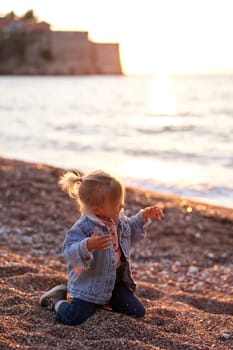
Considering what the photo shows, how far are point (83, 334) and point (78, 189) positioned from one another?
81 centimetres

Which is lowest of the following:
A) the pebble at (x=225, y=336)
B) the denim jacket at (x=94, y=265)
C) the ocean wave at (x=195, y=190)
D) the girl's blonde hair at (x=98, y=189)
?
the ocean wave at (x=195, y=190)

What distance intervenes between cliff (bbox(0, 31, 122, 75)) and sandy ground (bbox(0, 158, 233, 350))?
8473cm

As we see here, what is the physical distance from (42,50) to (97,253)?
308ft

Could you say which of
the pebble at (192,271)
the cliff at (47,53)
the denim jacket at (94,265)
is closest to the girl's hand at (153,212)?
the denim jacket at (94,265)

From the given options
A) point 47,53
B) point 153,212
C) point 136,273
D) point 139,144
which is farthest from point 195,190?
point 47,53

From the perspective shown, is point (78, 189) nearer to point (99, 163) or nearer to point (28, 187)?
point (28, 187)

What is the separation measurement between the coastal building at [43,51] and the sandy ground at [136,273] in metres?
80.1

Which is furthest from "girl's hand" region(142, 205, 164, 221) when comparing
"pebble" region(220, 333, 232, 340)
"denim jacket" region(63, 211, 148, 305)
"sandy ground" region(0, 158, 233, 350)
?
"pebble" region(220, 333, 232, 340)

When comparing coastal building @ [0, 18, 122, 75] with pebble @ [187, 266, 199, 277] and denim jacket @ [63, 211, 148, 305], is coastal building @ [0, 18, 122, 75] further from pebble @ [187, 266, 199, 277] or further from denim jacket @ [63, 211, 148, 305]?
Result: denim jacket @ [63, 211, 148, 305]

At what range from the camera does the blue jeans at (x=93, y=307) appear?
4.18m

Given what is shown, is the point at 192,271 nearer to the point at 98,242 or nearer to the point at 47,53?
the point at 98,242

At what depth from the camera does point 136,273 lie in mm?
6254

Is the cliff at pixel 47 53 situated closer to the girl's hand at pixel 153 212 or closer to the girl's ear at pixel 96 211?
the girl's hand at pixel 153 212

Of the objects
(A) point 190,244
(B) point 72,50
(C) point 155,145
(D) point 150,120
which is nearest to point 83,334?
(A) point 190,244
